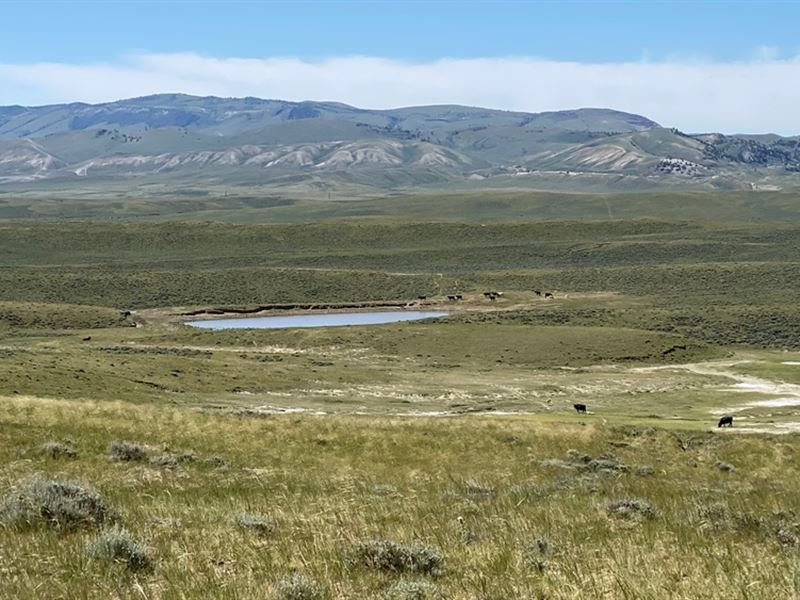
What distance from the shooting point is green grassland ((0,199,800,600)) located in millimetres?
9641

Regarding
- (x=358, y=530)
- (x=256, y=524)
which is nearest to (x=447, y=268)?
(x=358, y=530)

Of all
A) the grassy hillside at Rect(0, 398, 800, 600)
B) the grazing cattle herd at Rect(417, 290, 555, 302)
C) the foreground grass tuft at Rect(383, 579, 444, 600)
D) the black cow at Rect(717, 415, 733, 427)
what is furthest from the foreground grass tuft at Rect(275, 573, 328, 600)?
the grazing cattle herd at Rect(417, 290, 555, 302)

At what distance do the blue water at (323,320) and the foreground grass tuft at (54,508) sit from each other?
96.1 metres

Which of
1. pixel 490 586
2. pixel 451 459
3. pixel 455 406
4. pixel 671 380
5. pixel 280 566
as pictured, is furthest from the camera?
pixel 671 380

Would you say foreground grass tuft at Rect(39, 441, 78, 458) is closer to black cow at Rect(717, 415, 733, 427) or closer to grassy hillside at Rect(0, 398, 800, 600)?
grassy hillside at Rect(0, 398, 800, 600)

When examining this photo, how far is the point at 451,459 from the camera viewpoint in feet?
95.5

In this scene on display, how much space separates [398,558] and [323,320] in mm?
106857

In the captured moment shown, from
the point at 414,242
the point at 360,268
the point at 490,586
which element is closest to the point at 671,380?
the point at 490,586

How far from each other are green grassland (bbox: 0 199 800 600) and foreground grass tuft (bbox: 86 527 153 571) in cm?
→ 2

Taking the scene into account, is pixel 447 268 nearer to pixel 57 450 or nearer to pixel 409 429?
pixel 409 429

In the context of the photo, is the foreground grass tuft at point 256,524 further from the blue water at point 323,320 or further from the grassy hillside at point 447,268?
the blue water at point 323,320

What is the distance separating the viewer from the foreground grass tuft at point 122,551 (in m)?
9.34

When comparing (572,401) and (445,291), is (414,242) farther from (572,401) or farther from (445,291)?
(572,401)

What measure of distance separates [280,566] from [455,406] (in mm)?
49257
